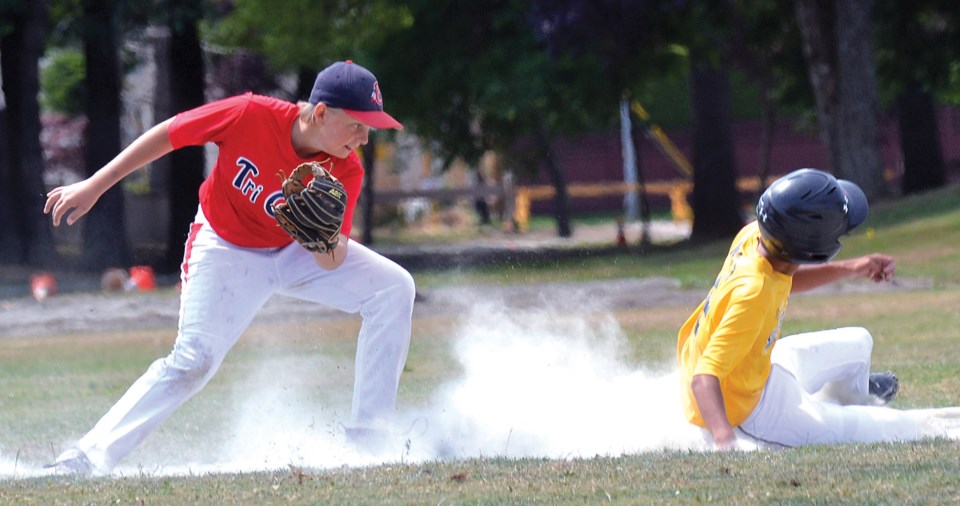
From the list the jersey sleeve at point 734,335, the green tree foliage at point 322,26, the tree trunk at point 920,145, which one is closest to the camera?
the jersey sleeve at point 734,335

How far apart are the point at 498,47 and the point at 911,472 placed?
19.3m

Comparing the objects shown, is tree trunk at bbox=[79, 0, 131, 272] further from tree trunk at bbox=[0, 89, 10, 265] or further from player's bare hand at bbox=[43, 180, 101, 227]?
player's bare hand at bbox=[43, 180, 101, 227]

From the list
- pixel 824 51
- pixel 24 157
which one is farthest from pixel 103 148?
pixel 824 51

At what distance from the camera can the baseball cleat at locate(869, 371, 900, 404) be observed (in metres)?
7.04

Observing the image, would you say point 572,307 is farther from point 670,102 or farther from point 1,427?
point 670,102

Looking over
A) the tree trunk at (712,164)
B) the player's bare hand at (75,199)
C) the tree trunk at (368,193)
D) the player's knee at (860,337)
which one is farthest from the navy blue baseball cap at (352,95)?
the tree trunk at (368,193)

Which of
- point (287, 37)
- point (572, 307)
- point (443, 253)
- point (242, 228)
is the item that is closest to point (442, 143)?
point (443, 253)

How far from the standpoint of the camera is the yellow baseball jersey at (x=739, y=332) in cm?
598

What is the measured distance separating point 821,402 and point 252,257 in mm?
2659

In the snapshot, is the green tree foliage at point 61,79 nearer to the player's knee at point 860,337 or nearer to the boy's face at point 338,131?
the boy's face at point 338,131

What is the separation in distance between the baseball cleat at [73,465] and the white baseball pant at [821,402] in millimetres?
2797

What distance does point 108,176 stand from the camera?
639 centimetres

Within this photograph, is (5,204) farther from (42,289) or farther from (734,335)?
(734,335)

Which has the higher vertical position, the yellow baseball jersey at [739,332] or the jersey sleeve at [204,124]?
the jersey sleeve at [204,124]
